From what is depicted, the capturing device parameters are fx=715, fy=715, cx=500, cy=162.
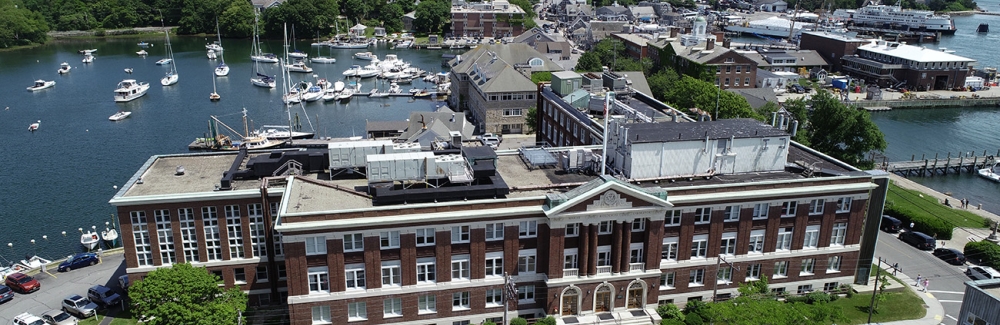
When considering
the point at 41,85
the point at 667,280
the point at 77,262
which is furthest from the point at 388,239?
the point at 41,85

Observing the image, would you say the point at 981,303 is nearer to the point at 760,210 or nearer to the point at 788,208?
the point at 788,208

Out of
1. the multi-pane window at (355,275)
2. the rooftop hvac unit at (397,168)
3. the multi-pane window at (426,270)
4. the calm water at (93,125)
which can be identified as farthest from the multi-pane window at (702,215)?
the calm water at (93,125)

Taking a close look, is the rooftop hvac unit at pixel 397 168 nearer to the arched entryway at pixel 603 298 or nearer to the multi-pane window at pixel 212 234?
the multi-pane window at pixel 212 234

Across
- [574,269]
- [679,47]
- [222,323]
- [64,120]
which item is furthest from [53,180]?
[679,47]

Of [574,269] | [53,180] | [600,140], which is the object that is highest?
[600,140]

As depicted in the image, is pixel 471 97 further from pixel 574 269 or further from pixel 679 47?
pixel 574 269
